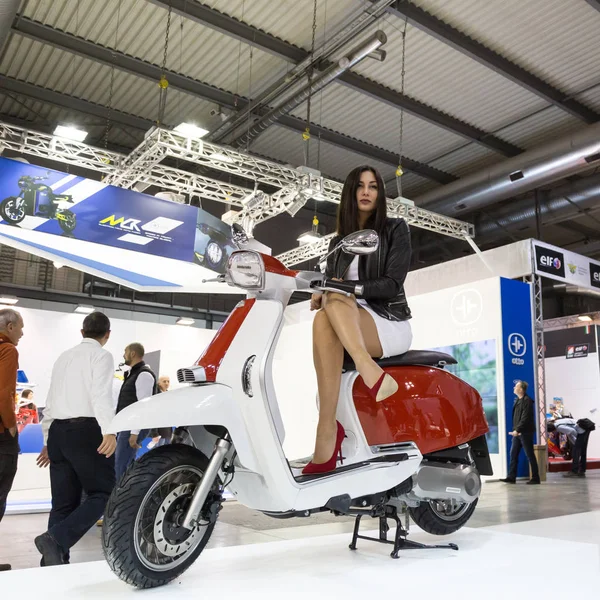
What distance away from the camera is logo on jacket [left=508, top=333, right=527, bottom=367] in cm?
832

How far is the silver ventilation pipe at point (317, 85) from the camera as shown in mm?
7062

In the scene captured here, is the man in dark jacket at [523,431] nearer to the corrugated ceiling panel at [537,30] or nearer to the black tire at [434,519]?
the corrugated ceiling panel at [537,30]

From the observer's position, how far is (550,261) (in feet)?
29.2

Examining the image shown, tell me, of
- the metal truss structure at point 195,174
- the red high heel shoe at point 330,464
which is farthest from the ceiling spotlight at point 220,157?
the red high heel shoe at point 330,464

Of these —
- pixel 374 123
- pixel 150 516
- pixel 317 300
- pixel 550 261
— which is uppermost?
pixel 374 123

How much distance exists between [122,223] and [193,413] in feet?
19.1

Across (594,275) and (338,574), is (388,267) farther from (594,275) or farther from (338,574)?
(594,275)

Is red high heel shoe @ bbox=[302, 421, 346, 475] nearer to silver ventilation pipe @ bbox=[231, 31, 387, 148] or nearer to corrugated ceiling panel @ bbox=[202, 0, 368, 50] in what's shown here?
silver ventilation pipe @ bbox=[231, 31, 387, 148]

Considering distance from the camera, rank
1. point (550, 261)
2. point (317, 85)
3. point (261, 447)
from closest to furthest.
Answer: point (261, 447) → point (317, 85) → point (550, 261)

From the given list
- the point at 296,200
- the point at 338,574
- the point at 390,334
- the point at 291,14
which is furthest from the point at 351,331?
the point at 296,200

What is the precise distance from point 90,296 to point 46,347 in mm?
3657

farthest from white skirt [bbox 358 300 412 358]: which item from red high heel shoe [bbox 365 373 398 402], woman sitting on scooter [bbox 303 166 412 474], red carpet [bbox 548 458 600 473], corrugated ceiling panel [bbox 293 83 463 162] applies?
red carpet [bbox 548 458 600 473]

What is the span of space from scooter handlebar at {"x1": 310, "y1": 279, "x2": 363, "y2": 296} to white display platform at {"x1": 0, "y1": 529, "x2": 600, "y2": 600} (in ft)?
2.88

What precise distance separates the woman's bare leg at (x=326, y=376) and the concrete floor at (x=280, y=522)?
1.39 meters
